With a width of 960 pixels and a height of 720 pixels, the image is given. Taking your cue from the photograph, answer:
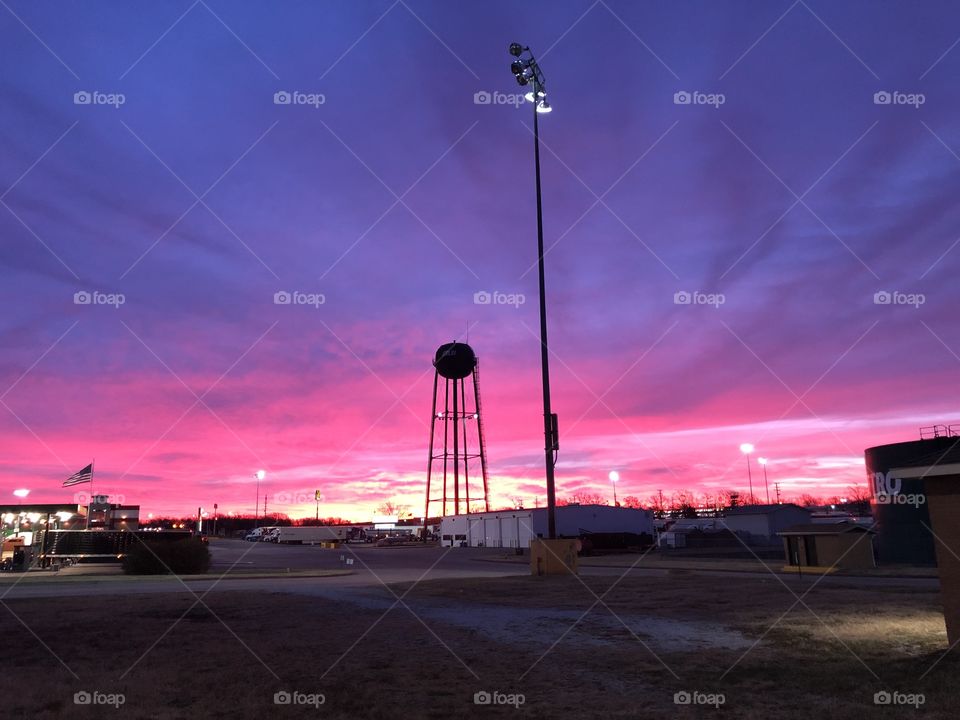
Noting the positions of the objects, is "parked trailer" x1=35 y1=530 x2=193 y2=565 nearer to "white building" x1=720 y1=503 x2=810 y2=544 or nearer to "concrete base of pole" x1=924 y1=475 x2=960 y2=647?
"concrete base of pole" x1=924 y1=475 x2=960 y2=647

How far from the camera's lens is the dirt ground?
23.9ft

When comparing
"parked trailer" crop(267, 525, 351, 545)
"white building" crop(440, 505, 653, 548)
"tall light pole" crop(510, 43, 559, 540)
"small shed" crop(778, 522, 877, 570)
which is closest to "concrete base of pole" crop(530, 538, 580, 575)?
"tall light pole" crop(510, 43, 559, 540)

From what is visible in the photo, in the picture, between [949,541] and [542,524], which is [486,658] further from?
[542,524]

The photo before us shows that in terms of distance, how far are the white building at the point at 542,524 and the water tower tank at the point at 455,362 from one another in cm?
1525

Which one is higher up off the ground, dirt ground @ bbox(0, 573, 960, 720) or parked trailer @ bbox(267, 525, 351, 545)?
dirt ground @ bbox(0, 573, 960, 720)

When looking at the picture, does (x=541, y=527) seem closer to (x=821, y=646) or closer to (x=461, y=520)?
(x=461, y=520)

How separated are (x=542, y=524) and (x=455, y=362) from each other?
1828cm

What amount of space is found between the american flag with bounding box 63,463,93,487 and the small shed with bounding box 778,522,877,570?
38747mm

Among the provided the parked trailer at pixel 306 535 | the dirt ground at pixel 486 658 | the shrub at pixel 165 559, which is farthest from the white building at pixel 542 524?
the dirt ground at pixel 486 658

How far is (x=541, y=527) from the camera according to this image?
6469 centimetres

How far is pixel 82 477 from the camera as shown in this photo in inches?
1604

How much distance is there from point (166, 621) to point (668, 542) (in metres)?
55.4

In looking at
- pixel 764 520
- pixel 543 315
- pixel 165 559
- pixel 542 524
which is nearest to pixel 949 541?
pixel 543 315

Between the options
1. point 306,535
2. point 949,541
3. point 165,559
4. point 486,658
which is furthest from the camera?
point 306,535
